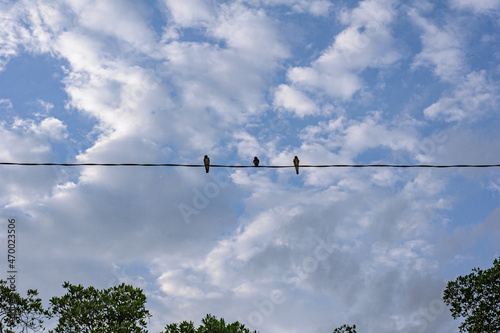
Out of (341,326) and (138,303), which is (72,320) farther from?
(341,326)

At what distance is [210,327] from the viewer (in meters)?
26.4

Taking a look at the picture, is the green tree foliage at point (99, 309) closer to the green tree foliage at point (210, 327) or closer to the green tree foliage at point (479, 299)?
the green tree foliage at point (210, 327)

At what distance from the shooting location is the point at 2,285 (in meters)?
32.1

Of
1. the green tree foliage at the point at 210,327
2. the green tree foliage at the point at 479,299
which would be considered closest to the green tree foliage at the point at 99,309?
the green tree foliage at the point at 210,327

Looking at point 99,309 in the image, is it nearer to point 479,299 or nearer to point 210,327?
point 210,327

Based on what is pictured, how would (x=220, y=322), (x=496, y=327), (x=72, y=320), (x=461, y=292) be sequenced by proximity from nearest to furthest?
(x=220, y=322), (x=72, y=320), (x=496, y=327), (x=461, y=292)

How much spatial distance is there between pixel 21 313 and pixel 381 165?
29.3 metres

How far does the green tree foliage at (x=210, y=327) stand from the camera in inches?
1024

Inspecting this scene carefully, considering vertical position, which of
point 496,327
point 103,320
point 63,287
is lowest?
point 496,327

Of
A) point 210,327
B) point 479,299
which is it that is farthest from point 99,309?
point 479,299

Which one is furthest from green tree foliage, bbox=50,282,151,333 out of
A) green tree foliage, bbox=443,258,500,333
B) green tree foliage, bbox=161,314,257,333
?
green tree foliage, bbox=443,258,500,333

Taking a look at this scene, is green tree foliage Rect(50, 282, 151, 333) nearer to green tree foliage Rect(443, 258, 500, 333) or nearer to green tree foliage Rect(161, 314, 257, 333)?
green tree foliage Rect(161, 314, 257, 333)

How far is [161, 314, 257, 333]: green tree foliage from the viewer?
26.0 metres

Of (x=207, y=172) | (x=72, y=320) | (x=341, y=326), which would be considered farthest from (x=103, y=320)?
(x=341, y=326)
